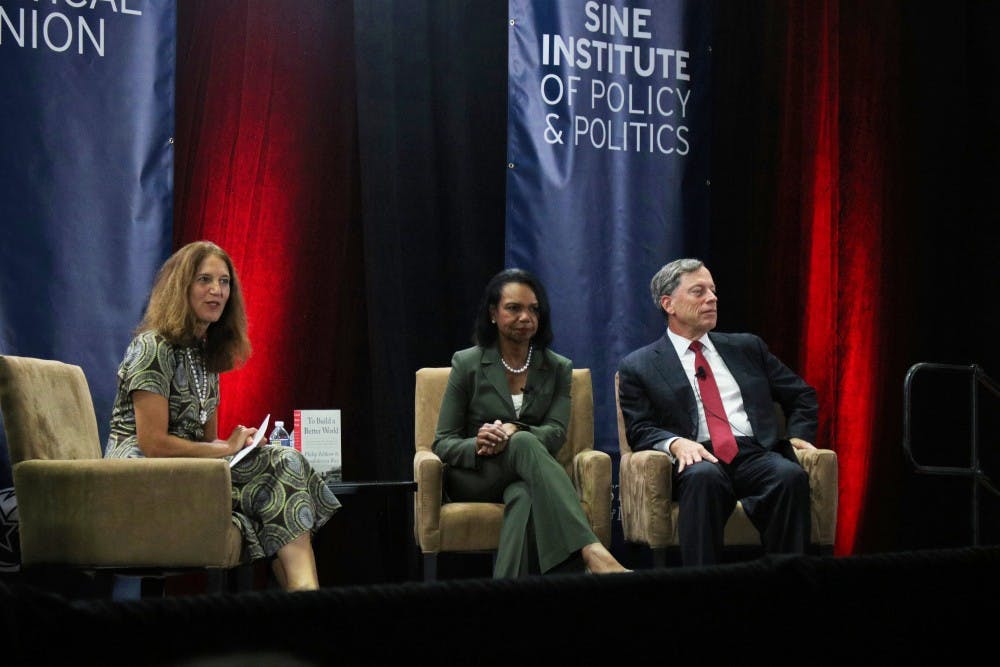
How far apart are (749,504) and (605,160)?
5.59ft

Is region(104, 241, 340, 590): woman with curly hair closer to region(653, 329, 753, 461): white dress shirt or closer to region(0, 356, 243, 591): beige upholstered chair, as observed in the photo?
region(0, 356, 243, 591): beige upholstered chair

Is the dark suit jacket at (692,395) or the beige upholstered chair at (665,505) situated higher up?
the dark suit jacket at (692,395)

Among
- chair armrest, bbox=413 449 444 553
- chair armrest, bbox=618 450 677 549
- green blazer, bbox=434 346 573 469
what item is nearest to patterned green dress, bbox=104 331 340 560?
chair armrest, bbox=413 449 444 553

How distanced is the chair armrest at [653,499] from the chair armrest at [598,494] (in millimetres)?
94

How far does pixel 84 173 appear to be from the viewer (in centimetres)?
394

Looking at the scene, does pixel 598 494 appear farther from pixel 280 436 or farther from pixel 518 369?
pixel 280 436

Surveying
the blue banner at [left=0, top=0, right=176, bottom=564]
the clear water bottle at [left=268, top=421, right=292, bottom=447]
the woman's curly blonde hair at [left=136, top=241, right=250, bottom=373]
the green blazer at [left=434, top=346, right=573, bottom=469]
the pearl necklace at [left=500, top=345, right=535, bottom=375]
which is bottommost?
the clear water bottle at [left=268, top=421, right=292, bottom=447]

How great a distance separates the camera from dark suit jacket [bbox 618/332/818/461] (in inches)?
154

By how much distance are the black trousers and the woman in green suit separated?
295mm

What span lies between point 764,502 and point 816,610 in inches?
130

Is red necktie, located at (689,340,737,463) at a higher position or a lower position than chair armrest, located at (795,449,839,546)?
higher

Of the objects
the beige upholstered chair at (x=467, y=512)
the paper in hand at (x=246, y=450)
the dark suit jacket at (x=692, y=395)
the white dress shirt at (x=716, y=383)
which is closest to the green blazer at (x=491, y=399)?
the beige upholstered chair at (x=467, y=512)

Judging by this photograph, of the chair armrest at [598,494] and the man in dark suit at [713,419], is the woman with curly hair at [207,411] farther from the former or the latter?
the man in dark suit at [713,419]

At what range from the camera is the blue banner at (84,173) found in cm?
385
